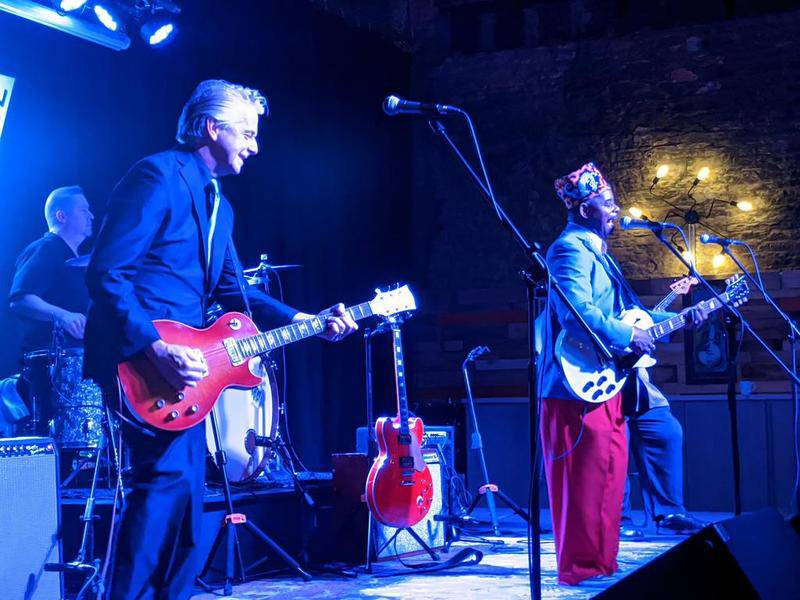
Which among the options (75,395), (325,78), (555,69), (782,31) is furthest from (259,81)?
(782,31)

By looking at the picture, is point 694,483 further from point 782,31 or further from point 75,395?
point 75,395

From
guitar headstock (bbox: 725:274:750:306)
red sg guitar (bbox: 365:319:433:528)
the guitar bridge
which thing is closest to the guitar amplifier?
red sg guitar (bbox: 365:319:433:528)

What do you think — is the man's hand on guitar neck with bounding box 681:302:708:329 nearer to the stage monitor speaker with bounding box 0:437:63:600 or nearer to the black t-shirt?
the stage monitor speaker with bounding box 0:437:63:600

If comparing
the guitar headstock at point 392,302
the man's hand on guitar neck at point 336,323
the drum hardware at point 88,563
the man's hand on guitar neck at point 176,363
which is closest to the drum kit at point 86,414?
the drum hardware at point 88,563

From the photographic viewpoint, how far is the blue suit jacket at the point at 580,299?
4.11m

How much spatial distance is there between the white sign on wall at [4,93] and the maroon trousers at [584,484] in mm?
4474

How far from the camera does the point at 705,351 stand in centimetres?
966

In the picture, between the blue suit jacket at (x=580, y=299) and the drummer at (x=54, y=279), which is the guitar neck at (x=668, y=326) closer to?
the blue suit jacket at (x=580, y=299)

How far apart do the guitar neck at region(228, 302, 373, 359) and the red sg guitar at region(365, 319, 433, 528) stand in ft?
4.63

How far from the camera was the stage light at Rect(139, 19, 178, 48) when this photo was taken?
633cm

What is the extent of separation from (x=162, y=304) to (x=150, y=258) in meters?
0.16

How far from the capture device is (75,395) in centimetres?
525

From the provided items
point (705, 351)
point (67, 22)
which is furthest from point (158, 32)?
point (705, 351)

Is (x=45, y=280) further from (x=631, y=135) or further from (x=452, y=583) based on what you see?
(x=631, y=135)
